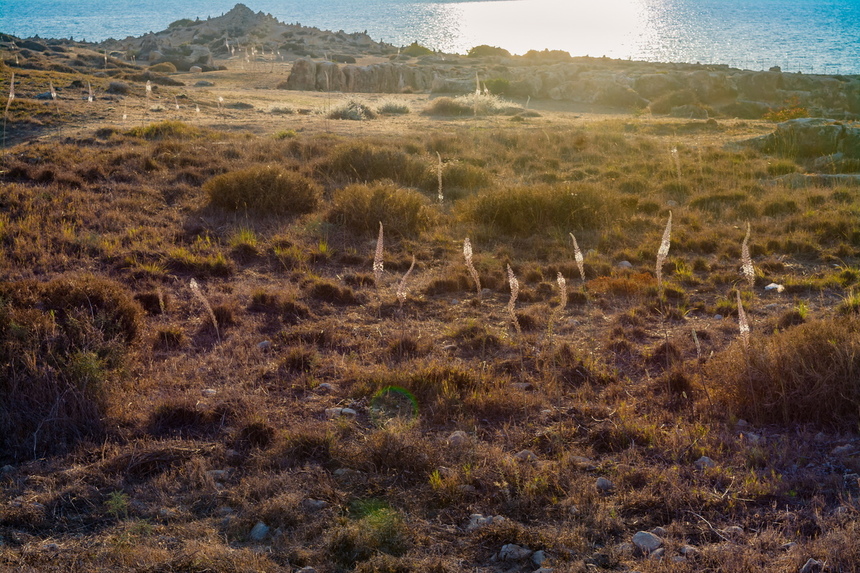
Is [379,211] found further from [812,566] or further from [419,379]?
[812,566]

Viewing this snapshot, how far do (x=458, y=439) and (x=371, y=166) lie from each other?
10.1 meters

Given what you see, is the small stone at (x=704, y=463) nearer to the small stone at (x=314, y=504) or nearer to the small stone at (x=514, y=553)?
the small stone at (x=514, y=553)

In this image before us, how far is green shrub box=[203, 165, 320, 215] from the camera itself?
11211 mm

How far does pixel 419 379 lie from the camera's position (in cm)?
550

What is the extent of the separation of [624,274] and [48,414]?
6.74m

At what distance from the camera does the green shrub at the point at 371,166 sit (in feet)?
45.5

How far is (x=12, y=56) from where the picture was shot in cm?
3550

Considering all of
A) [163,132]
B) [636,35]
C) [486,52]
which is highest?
[636,35]

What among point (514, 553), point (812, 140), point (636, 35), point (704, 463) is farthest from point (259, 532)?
point (636, 35)

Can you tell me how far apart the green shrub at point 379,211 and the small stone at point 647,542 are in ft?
24.0

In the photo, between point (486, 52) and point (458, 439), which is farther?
point (486, 52)

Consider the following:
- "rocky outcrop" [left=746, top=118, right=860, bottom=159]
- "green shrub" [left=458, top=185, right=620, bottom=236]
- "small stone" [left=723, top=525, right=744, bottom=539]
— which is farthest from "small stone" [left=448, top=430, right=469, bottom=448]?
"rocky outcrop" [left=746, top=118, right=860, bottom=159]

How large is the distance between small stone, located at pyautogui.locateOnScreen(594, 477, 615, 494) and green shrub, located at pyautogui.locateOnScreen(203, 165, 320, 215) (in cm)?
825

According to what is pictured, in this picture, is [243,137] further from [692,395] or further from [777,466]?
[777,466]
